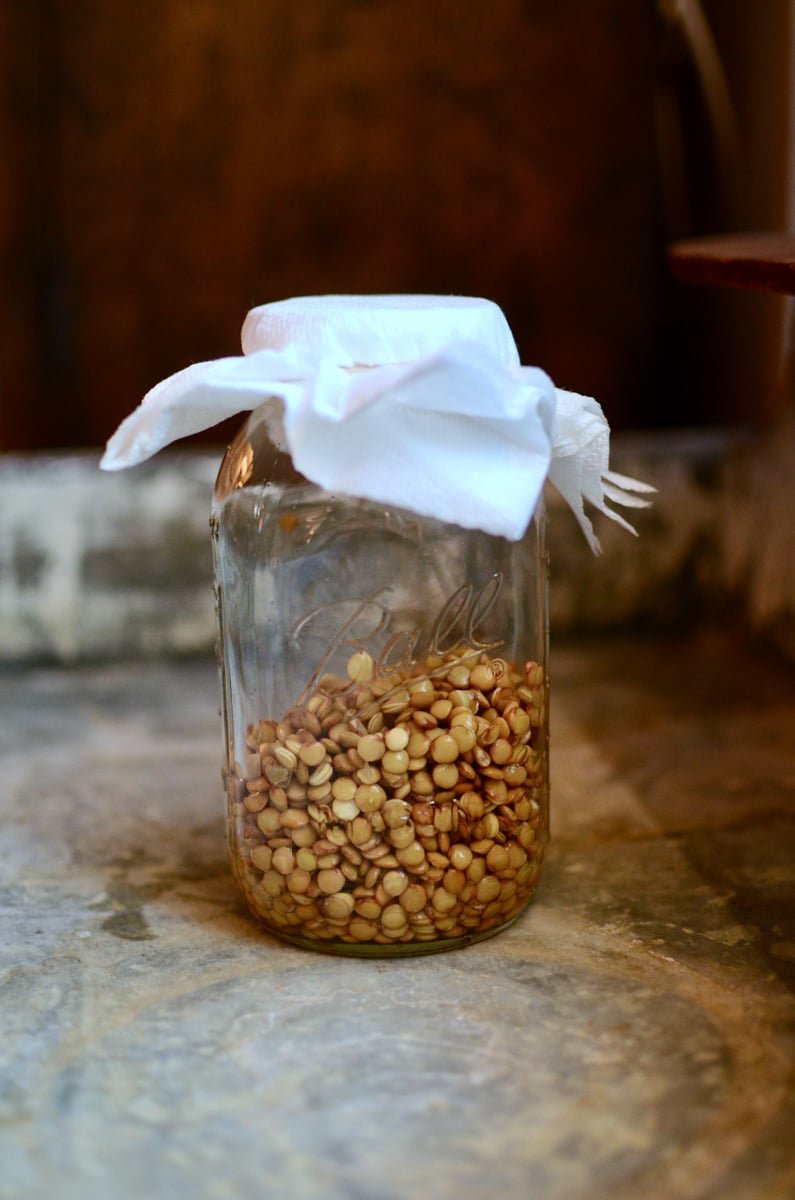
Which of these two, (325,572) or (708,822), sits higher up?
(325,572)

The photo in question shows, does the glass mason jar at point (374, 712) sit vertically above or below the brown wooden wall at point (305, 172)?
below

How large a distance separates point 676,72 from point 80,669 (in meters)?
1.13

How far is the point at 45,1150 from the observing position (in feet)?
1.83

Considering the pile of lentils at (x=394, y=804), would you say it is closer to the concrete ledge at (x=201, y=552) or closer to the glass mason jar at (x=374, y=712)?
the glass mason jar at (x=374, y=712)

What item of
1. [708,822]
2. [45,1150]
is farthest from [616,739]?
[45,1150]

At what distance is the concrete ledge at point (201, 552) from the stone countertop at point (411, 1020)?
0.37m

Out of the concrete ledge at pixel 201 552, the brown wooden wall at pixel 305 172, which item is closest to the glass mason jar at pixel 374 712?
the concrete ledge at pixel 201 552

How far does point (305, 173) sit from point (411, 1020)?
125cm

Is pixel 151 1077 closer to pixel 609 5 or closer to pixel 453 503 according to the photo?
pixel 453 503

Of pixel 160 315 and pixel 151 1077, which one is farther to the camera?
pixel 160 315

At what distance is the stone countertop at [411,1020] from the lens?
1.80 feet

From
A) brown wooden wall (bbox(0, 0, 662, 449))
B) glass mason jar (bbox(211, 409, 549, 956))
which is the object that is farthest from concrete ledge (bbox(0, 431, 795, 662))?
glass mason jar (bbox(211, 409, 549, 956))

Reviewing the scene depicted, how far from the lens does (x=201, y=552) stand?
144 cm

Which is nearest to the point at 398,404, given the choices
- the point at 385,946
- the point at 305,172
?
the point at 385,946
